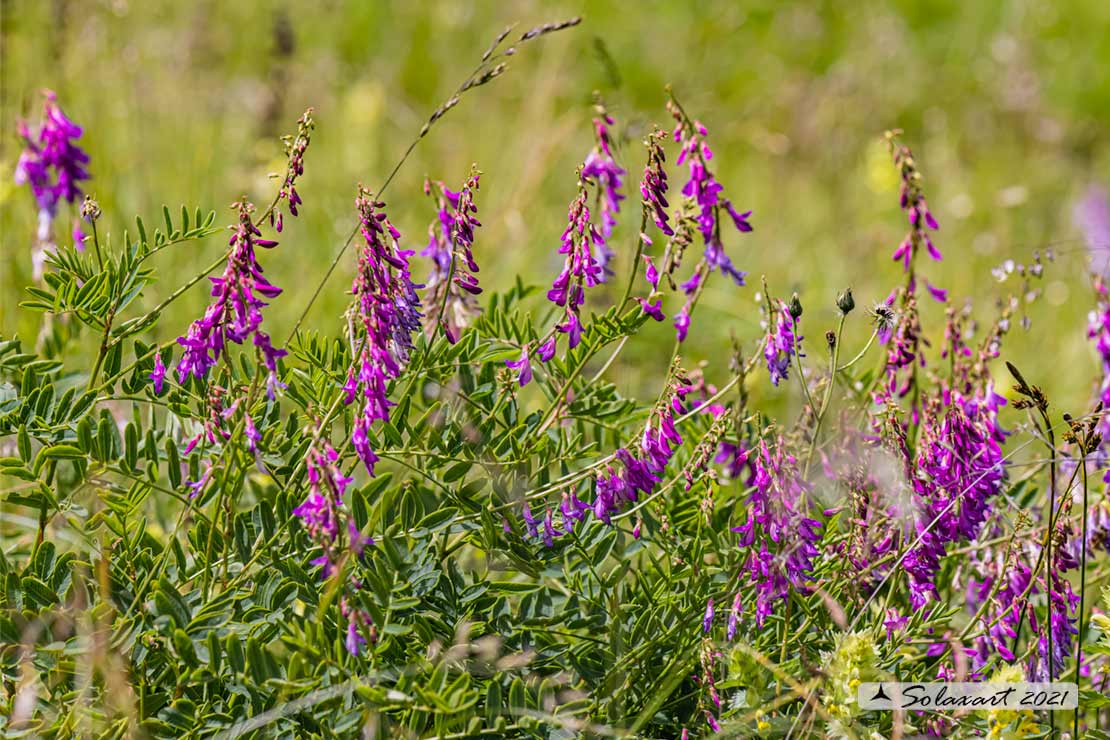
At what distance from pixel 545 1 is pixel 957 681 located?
5.67 meters

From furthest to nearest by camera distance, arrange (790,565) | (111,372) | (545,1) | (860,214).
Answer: (545,1) < (860,214) < (111,372) < (790,565)

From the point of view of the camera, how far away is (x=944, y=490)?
179 cm

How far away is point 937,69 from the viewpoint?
24.0 ft

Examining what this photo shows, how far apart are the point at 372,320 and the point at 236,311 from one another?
0.60ft

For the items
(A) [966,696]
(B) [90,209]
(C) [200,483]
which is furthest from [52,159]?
(A) [966,696]

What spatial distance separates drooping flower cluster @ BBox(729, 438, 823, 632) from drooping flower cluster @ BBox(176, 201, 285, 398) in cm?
66

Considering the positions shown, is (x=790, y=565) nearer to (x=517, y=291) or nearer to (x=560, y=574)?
(x=560, y=574)

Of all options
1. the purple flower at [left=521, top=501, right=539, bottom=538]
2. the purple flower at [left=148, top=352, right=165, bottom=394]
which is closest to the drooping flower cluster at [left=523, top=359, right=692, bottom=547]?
the purple flower at [left=521, top=501, right=539, bottom=538]

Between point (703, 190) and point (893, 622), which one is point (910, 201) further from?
point (893, 622)

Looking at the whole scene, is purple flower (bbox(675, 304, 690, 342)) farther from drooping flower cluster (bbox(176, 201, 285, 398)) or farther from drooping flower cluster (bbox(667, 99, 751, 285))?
drooping flower cluster (bbox(176, 201, 285, 398))

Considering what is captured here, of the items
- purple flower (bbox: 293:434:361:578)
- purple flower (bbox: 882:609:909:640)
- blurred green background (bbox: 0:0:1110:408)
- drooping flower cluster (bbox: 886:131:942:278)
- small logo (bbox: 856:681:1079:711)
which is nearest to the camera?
purple flower (bbox: 293:434:361:578)

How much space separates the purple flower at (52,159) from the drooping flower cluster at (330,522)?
36.6 inches

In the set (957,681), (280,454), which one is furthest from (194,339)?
(957,681)

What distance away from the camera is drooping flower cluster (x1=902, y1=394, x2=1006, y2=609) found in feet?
5.82
